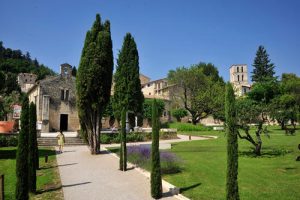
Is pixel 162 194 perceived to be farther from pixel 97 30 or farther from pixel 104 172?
pixel 97 30

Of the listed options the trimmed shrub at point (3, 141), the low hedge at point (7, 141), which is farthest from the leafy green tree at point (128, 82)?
the trimmed shrub at point (3, 141)

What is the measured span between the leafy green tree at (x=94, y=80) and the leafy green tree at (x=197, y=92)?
99.9 feet

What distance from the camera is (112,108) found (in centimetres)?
4353

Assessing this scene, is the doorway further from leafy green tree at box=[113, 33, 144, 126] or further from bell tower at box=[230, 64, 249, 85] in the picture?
bell tower at box=[230, 64, 249, 85]

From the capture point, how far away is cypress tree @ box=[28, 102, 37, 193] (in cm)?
1017

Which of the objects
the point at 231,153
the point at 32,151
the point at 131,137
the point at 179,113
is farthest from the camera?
the point at 179,113

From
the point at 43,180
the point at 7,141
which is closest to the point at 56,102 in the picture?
the point at 7,141

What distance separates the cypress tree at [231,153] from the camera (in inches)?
283

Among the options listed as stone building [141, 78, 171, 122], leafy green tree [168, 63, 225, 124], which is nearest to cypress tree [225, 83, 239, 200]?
leafy green tree [168, 63, 225, 124]

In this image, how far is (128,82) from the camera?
40000 millimetres

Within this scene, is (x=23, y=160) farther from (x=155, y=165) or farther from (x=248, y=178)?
(x=248, y=178)

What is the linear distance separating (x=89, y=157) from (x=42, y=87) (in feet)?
69.0

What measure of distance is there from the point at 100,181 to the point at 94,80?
10235mm

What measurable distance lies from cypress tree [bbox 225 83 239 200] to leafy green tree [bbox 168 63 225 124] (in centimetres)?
4200
